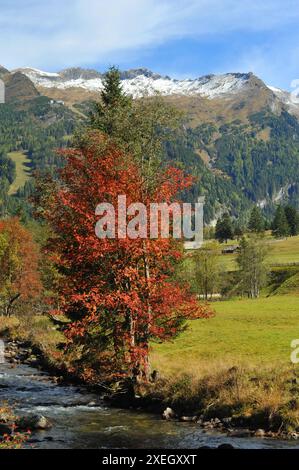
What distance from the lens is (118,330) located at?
34.2 metres

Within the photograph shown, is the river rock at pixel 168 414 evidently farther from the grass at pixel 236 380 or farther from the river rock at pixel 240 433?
the river rock at pixel 240 433

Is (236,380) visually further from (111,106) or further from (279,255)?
(279,255)

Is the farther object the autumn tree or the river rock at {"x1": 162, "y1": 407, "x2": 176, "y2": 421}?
the autumn tree

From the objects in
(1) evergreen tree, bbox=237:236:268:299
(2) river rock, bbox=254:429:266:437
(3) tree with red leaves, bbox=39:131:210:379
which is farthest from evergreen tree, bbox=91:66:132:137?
(1) evergreen tree, bbox=237:236:268:299

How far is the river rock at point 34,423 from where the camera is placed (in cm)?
2798

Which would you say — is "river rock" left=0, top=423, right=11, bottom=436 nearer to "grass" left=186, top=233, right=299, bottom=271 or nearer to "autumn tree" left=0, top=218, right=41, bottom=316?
"autumn tree" left=0, top=218, right=41, bottom=316

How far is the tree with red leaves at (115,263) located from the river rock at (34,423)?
187 inches

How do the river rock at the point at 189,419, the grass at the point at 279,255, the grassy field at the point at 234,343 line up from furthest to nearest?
the grass at the point at 279,255 < the grassy field at the point at 234,343 < the river rock at the point at 189,419

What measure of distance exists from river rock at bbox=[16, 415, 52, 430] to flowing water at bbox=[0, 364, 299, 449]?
0.49 m

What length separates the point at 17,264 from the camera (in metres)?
80.4

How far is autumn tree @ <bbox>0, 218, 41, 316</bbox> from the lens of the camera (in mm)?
80500

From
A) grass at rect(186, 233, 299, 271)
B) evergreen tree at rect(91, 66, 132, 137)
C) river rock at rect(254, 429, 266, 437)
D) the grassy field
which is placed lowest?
the grassy field

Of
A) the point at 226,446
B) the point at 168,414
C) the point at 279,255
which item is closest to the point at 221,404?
the point at 168,414

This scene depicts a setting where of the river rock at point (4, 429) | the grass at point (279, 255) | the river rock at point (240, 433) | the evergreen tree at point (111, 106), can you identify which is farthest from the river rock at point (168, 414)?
the grass at point (279, 255)
